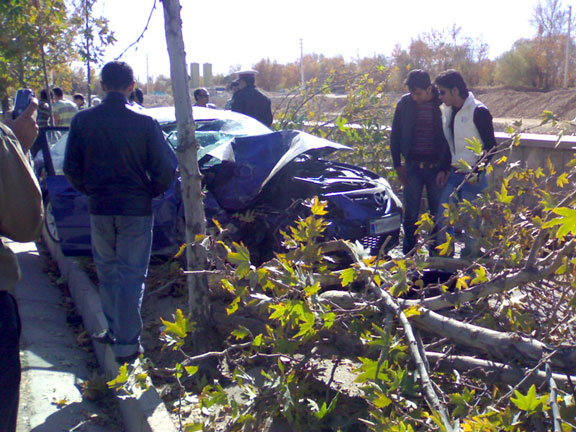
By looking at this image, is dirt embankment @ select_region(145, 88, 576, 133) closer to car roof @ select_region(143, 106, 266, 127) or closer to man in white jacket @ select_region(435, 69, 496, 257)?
car roof @ select_region(143, 106, 266, 127)

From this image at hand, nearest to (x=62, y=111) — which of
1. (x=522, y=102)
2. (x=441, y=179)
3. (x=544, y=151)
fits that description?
(x=441, y=179)

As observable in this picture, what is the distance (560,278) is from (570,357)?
0.86m

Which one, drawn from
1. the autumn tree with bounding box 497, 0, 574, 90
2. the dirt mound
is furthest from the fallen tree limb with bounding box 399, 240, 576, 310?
the autumn tree with bounding box 497, 0, 574, 90

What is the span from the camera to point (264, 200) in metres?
5.16

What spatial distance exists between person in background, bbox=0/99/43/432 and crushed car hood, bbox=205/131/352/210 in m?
2.71

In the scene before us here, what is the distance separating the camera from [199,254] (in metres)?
3.76

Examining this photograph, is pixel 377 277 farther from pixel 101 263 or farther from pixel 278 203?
pixel 278 203

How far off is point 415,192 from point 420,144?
465mm

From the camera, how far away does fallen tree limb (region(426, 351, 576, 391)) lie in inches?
98.6

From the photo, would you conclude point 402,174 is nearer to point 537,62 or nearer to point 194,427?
point 194,427

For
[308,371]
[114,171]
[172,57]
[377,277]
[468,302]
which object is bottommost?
[308,371]

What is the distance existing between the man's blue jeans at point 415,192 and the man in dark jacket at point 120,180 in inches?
110

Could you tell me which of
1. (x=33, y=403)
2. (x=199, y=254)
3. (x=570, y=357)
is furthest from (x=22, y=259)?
(x=570, y=357)

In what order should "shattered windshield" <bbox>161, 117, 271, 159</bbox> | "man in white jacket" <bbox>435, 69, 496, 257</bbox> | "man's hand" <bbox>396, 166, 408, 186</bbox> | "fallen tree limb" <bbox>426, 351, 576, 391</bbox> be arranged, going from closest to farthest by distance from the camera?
"fallen tree limb" <bbox>426, 351, 576, 391</bbox> < "man in white jacket" <bbox>435, 69, 496, 257</bbox> < "shattered windshield" <bbox>161, 117, 271, 159</bbox> < "man's hand" <bbox>396, 166, 408, 186</bbox>
